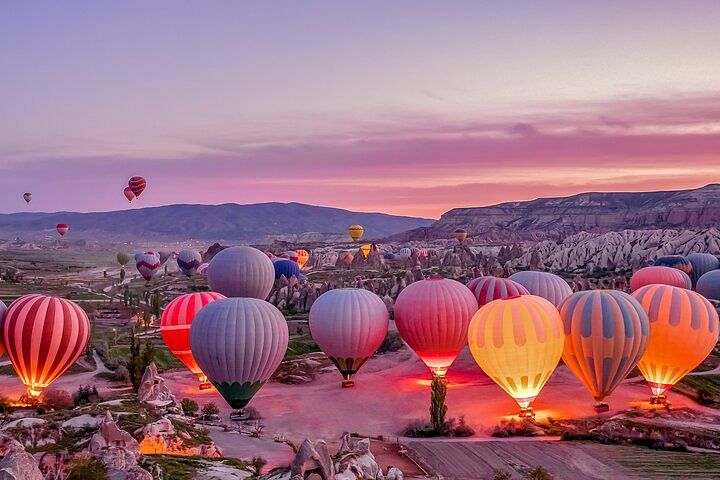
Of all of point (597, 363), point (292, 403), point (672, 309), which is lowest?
point (292, 403)

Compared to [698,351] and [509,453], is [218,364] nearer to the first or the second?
[509,453]

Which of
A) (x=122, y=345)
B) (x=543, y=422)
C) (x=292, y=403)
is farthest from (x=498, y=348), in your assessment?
(x=122, y=345)

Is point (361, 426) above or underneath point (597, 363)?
underneath

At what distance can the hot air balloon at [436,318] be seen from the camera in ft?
116

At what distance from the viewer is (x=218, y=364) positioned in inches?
1147

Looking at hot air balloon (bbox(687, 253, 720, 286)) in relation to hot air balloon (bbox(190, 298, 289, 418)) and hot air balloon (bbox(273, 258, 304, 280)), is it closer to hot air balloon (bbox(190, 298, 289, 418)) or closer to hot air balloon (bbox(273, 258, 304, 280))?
hot air balloon (bbox(273, 258, 304, 280))

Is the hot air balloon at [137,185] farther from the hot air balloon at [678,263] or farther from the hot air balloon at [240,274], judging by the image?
→ the hot air balloon at [678,263]

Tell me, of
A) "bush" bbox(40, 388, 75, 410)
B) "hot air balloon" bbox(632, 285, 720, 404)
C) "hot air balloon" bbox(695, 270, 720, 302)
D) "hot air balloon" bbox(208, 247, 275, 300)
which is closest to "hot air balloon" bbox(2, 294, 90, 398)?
"bush" bbox(40, 388, 75, 410)

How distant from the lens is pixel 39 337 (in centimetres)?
3095

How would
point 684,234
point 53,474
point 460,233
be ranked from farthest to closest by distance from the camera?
1. point 460,233
2. point 684,234
3. point 53,474

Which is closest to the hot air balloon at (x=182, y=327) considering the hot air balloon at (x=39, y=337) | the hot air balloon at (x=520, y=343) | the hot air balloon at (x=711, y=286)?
the hot air balloon at (x=39, y=337)

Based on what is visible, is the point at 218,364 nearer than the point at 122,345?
Yes

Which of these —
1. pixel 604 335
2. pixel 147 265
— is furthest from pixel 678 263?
pixel 147 265

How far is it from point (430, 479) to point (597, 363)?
11392 mm
